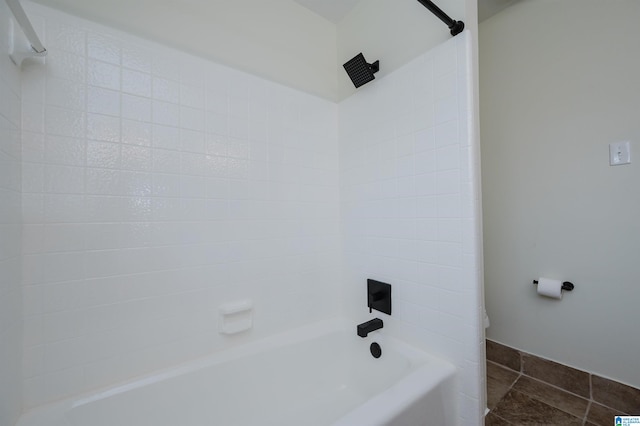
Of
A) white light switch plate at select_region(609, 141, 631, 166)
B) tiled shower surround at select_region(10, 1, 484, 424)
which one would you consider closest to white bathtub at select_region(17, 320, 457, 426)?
tiled shower surround at select_region(10, 1, 484, 424)

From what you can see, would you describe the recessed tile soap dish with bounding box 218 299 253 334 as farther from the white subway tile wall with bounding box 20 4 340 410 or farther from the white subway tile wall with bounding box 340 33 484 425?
the white subway tile wall with bounding box 340 33 484 425

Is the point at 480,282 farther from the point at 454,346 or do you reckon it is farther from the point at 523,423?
the point at 523,423

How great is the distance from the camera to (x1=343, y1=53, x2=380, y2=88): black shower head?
1346 mm

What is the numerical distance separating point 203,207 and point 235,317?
59 centimetres

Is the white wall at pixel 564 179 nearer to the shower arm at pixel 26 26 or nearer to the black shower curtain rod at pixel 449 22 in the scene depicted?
the black shower curtain rod at pixel 449 22

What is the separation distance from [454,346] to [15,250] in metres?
1.71

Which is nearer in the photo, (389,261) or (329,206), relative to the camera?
(389,261)

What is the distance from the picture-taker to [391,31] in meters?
1.35

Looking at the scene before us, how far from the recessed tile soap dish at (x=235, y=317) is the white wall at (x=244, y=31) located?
4.16 ft

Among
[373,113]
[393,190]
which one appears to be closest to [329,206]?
[393,190]

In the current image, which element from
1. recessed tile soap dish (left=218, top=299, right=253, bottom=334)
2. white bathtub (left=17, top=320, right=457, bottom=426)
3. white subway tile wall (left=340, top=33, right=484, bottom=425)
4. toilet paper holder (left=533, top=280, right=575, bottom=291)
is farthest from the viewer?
toilet paper holder (left=533, top=280, right=575, bottom=291)

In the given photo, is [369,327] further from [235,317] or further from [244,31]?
[244,31]

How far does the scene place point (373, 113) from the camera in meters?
1.46

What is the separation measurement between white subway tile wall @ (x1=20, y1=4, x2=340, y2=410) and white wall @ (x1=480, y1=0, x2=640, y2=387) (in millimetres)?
1506
